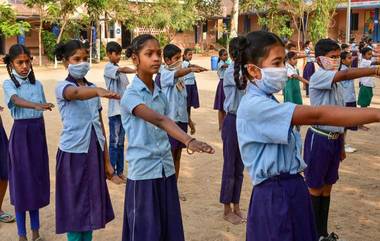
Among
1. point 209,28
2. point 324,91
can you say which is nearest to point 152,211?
point 324,91

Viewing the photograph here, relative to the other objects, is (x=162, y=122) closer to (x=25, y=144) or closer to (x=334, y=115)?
(x=334, y=115)

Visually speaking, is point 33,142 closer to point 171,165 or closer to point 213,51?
point 171,165

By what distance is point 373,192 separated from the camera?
5465mm

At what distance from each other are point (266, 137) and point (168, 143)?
999 mm

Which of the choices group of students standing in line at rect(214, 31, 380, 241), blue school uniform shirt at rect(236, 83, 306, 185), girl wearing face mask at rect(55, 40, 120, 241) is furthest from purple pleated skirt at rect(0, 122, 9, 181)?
blue school uniform shirt at rect(236, 83, 306, 185)

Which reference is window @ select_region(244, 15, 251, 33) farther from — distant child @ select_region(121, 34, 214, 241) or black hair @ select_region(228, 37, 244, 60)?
distant child @ select_region(121, 34, 214, 241)

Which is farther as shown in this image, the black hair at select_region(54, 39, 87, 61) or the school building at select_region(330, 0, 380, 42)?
the school building at select_region(330, 0, 380, 42)

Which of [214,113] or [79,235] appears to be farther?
[214,113]

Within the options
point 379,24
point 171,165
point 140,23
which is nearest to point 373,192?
point 171,165

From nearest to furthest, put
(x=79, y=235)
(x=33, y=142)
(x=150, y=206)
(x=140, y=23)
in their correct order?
(x=150, y=206) → (x=79, y=235) → (x=33, y=142) → (x=140, y=23)

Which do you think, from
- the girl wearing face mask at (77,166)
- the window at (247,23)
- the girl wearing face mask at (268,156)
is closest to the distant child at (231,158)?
the girl wearing face mask at (77,166)

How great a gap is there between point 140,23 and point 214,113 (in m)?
16.8

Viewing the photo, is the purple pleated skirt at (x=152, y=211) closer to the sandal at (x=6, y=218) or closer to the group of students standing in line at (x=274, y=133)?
the group of students standing in line at (x=274, y=133)

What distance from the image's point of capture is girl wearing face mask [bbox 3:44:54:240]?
163 inches
